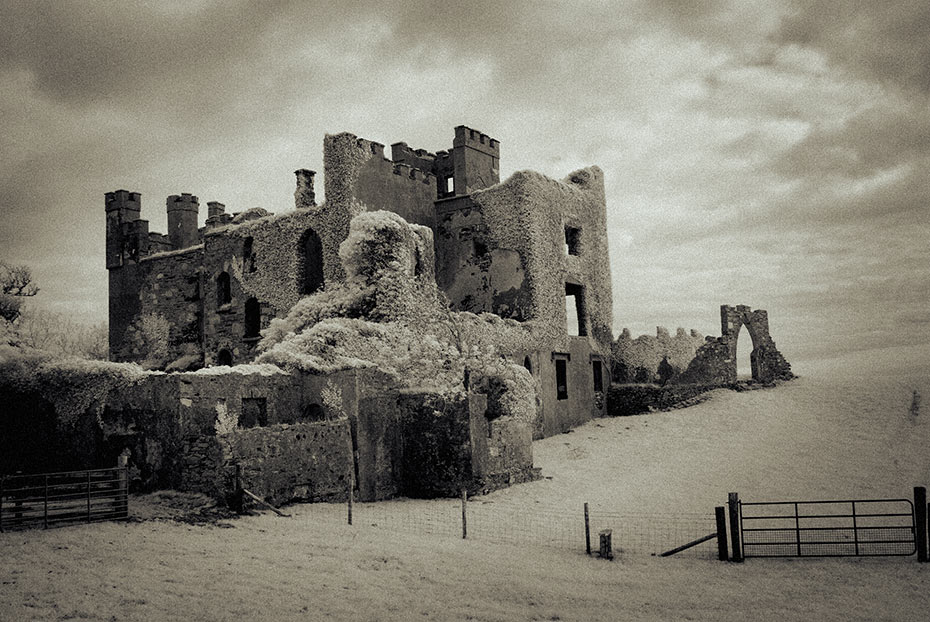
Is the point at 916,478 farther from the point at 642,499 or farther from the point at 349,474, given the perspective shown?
the point at 349,474

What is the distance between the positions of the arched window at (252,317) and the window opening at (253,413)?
33.6 ft

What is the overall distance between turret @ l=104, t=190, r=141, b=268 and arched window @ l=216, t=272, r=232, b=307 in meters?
7.13

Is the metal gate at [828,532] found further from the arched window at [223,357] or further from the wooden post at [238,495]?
the arched window at [223,357]

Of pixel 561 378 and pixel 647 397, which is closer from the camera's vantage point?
pixel 561 378

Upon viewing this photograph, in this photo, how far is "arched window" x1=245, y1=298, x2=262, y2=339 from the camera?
2806 cm

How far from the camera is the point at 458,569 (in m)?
12.1

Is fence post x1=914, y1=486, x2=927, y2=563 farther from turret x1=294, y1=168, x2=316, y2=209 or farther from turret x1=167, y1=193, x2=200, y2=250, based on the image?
turret x1=167, y1=193, x2=200, y2=250

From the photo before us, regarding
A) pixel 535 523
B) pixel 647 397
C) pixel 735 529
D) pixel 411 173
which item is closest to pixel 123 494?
pixel 535 523

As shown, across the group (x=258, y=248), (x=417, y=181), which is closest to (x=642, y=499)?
(x=417, y=181)

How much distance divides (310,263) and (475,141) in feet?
26.5

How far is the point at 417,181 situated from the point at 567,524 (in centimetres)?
1495

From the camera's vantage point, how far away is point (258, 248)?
2791 cm

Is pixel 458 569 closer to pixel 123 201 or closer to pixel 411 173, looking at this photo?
pixel 411 173

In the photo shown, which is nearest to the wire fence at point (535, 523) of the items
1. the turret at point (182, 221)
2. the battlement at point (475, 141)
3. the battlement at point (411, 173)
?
the battlement at point (411, 173)
